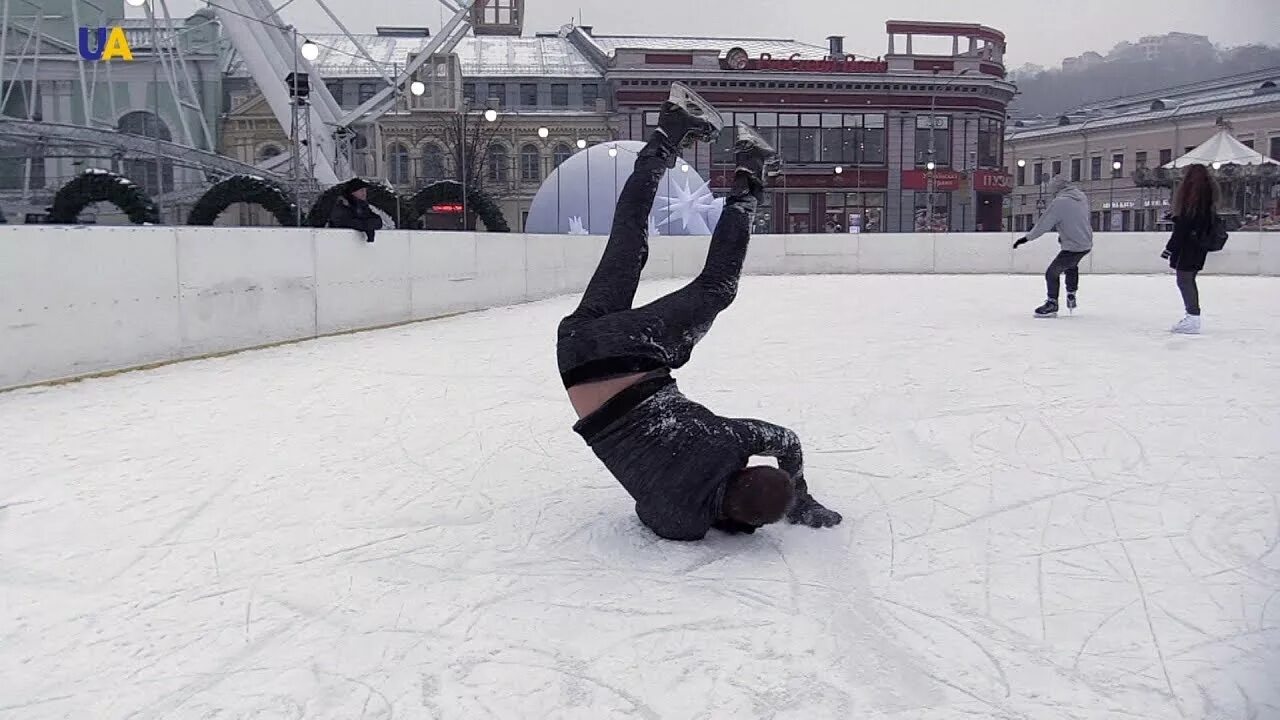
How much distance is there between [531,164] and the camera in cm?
3947

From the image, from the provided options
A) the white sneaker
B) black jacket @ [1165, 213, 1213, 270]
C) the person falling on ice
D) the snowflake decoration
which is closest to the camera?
the person falling on ice

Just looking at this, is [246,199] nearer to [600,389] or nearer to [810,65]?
[600,389]

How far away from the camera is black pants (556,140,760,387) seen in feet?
10.6

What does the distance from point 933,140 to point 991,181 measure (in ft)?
10.6

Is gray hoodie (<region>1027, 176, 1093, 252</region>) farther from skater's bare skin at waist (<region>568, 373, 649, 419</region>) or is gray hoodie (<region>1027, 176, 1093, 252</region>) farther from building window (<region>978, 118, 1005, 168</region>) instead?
building window (<region>978, 118, 1005, 168</region>)

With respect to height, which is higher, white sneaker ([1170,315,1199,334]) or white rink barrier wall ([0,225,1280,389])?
white rink barrier wall ([0,225,1280,389])

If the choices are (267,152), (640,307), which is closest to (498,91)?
(267,152)

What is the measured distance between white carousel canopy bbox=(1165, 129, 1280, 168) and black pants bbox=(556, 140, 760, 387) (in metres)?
19.4

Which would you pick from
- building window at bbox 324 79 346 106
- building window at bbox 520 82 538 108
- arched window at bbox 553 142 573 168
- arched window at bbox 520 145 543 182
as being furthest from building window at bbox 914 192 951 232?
building window at bbox 324 79 346 106

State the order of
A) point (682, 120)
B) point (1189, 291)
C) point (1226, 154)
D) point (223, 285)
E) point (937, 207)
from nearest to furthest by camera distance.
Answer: point (682, 120) < point (223, 285) < point (1189, 291) < point (1226, 154) < point (937, 207)

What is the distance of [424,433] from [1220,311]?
9.31 metres

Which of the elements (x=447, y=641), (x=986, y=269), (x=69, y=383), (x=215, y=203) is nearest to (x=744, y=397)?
(x=447, y=641)

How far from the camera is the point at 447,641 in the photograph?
8.70 feet

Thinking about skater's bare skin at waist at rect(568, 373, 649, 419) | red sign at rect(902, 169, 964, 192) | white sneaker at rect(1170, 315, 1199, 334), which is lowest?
white sneaker at rect(1170, 315, 1199, 334)
